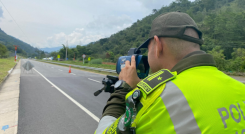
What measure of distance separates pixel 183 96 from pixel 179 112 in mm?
73

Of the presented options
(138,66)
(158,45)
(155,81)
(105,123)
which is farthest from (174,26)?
(105,123)

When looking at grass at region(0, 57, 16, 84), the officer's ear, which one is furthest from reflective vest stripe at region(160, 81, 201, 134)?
grass at region(0, 57, 16, 84)

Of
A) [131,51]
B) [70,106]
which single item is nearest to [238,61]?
[70,106]

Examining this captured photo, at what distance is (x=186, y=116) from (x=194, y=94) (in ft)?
0.34

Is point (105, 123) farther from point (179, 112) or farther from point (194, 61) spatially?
point (194, 61)

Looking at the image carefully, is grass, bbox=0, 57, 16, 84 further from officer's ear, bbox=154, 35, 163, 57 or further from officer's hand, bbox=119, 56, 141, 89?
officer's ear, bbox=154, 35, 163, 57

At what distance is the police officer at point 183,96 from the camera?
2.33ft

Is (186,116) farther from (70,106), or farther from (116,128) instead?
(70,106)

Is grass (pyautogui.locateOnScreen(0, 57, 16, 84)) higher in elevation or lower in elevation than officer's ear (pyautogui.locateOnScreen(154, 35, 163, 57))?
lower

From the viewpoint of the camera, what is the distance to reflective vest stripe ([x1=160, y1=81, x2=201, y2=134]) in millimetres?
702

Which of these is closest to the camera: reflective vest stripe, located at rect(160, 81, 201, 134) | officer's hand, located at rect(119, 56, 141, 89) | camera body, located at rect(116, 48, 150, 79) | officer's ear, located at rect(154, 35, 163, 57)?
reflective vest stripe, located at rect(160, 81, 201, 134)

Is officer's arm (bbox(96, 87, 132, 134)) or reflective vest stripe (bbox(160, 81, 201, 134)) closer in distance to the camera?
reflective vest stripe (bbox(160, 81, 201, 134))

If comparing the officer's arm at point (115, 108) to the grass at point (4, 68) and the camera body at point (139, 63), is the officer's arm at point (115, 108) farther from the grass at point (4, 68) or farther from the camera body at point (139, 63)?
the grass at point (4, 68)

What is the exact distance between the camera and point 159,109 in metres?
0.73
